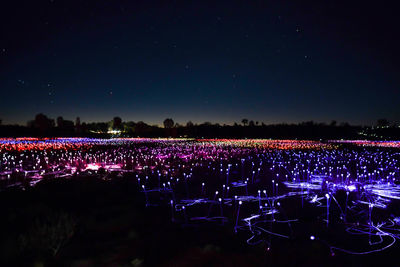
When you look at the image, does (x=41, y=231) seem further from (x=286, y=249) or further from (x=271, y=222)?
(x=271, y=222)

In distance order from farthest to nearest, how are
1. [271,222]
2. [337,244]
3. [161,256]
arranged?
[271,222] < [337,244] < [161,256]

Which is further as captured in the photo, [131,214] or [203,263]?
[131,214]

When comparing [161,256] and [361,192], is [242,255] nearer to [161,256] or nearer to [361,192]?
[161,256]

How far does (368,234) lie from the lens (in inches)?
233

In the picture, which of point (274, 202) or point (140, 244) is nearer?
point (140, 244)

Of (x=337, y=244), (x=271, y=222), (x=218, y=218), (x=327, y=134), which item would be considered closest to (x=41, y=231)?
(x=218, y=218)

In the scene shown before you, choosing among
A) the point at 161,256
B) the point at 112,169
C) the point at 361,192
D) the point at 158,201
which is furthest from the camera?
the point at 112,169

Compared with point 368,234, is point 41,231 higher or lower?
higher

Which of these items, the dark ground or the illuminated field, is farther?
the illuminated field

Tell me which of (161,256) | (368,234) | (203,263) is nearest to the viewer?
(203,263)

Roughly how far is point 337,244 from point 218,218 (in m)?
2.43

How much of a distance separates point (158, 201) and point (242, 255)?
13.4 ft

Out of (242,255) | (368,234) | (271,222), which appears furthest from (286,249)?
(368,234)

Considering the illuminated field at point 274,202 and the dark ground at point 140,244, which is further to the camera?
the illuminated field at point 274,202
